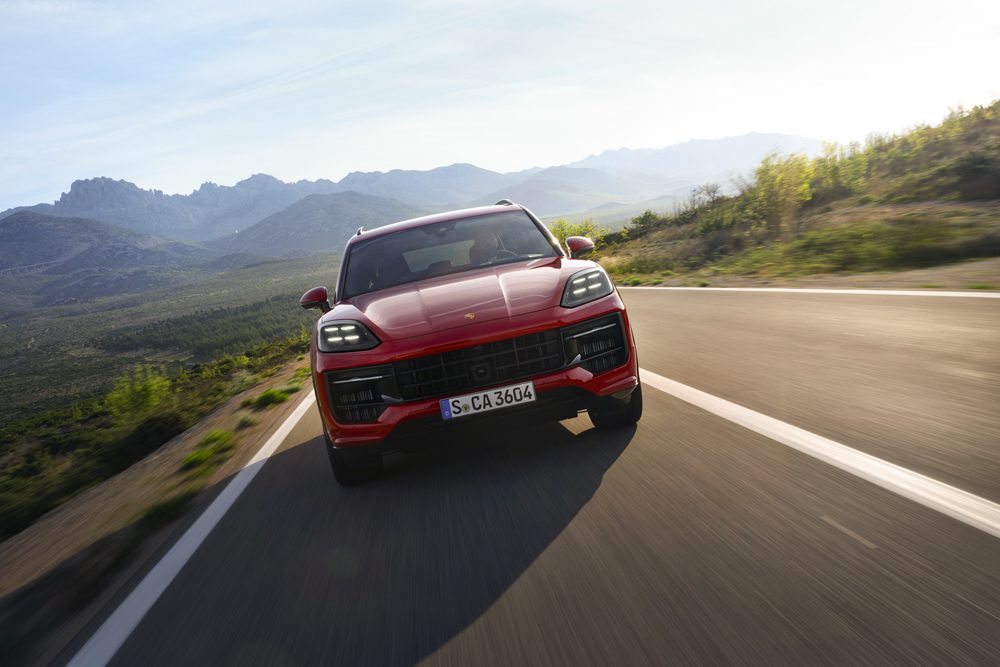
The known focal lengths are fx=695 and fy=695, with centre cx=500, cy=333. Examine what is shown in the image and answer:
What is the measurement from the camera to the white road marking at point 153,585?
2.65 m

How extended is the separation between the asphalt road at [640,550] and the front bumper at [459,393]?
318 mm

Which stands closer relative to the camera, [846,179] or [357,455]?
[357,455]

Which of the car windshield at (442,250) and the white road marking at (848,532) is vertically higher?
the car windshield at (442,250)

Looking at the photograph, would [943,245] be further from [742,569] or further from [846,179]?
[846,179]

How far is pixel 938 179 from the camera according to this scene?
15.7 m

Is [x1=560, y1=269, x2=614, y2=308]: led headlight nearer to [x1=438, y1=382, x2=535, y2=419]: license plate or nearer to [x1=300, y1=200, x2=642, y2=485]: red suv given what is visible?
[x1=300, y1=200, x2=642, y2=485]: red suv

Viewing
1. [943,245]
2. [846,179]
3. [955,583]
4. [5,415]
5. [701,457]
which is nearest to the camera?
[955,583]

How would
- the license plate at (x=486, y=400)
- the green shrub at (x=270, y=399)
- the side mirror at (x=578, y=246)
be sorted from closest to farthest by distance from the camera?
the license plate at (x=486, y=400)
the side mirror at (x=578, y=246)
the green shrub at (x=270, y=399)

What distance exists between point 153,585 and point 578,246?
3.32 m

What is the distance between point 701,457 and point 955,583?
1586 millimetres

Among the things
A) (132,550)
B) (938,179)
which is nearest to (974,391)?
(132,550)

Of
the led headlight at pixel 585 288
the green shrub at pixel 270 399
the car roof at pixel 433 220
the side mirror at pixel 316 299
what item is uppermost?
the car roof at pixel 433 220

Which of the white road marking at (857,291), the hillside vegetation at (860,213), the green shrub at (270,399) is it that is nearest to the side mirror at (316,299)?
the green shrub at (270,399)

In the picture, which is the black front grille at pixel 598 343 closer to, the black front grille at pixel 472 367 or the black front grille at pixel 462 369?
the black front grille at pixel 462 369
